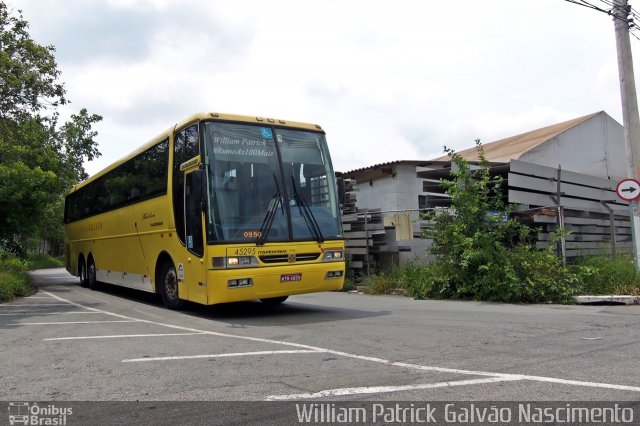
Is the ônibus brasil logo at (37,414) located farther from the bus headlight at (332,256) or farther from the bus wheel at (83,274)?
the bus wheel at (83,274)

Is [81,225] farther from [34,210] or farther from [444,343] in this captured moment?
[444,343]

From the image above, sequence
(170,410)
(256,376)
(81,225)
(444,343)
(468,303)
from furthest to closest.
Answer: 1. (81,225)
2. (468,303)
3. (444,343)
4. (256,376)
5. (170,410)

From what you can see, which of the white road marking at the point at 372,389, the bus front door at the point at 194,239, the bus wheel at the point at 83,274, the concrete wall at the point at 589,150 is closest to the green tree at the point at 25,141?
the bus wheel at the point at 83,274

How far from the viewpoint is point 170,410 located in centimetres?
414

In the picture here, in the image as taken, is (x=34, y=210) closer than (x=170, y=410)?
No

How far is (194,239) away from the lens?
8.74 meters

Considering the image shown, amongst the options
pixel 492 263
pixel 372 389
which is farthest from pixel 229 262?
pixel 492 263

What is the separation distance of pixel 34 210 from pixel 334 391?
12917mm

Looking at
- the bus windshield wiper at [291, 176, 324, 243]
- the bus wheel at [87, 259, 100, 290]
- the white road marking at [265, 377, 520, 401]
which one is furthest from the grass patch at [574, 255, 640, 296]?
the bus wheel at [87, 259, 100, 290]

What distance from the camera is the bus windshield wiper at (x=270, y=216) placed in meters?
8.59

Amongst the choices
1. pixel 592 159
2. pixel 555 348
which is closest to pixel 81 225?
pixel 555 348

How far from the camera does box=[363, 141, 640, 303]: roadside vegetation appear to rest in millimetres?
10867

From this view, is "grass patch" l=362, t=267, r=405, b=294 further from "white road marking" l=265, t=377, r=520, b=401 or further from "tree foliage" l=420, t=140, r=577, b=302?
"white road marking" l=265, t=377, r=520, b=401

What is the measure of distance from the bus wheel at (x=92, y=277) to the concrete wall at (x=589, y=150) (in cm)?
1628
